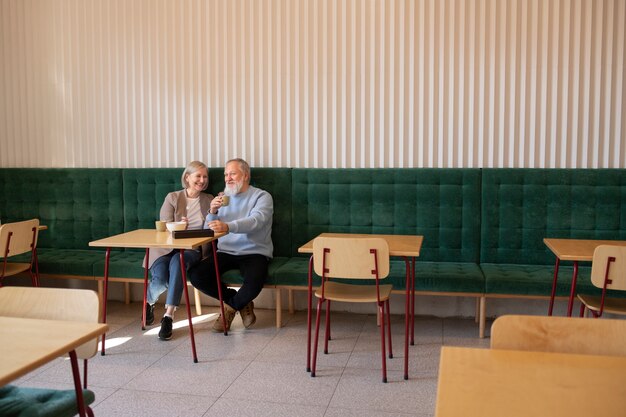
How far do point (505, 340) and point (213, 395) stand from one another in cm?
191

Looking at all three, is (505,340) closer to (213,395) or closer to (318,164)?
(213,395)

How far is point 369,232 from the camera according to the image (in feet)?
15.3

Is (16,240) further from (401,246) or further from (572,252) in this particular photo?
(572,252)

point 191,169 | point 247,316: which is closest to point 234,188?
point 191,169

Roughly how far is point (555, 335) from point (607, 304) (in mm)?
2000

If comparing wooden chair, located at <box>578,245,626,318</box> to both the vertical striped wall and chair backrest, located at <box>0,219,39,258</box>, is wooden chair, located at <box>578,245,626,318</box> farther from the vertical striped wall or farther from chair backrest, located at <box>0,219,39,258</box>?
chair backrest, located at <box>0,219,39,258</box>

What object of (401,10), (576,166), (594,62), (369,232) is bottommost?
(369,232)

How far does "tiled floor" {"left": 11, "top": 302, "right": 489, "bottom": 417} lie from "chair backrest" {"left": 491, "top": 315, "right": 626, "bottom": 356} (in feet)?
4.45

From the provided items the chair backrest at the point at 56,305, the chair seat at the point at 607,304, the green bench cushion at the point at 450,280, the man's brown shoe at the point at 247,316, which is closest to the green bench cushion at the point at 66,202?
the man's brown shoe at the point at 247,316

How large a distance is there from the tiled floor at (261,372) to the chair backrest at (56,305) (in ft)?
3.46

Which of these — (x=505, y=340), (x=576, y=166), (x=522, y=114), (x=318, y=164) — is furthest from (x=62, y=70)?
(x=505, y=340)

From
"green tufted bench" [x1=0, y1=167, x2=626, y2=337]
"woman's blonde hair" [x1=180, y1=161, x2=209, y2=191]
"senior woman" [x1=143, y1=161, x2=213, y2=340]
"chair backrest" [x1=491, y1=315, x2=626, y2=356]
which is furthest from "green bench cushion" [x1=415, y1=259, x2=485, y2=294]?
"chair backrest" [x1=491, y1=315, x2=626, y2=356]

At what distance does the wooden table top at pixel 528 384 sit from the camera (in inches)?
46.9

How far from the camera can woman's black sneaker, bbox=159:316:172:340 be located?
404cm
